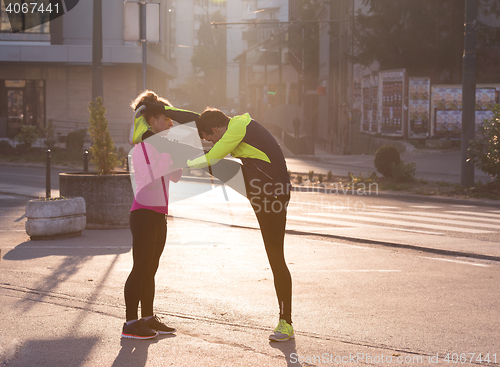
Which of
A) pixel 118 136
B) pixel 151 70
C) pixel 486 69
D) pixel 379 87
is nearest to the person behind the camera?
pixel 486 69

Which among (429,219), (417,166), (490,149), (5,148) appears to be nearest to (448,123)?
(417,166)

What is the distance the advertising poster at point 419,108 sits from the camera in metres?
29.4

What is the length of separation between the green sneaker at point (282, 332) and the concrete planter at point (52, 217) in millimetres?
5551

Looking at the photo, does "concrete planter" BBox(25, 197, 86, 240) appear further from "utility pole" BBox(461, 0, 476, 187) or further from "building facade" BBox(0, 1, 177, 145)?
"building facade" BBox(0, 1, 177, 145)

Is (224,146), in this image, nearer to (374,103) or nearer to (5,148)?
(5,148)

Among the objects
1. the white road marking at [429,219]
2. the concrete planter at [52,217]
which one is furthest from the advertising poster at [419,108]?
the concrete planter at [52,217]

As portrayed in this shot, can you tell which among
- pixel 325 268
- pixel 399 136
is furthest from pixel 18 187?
pixel 399 136

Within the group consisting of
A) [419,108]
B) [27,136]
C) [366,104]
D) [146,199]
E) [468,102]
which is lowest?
[146,199]

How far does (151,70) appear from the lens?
46.0 meters

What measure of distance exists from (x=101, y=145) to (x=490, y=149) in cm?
921

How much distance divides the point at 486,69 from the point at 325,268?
1004 inches

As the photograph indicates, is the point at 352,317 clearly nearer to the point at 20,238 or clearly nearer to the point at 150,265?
the point at 150,265

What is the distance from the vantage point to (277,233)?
5062 millimetres

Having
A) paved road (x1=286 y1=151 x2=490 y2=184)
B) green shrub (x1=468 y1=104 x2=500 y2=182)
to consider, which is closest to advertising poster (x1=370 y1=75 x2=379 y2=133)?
paved road (x1=286 y1=151 x2=490 y2=184)
